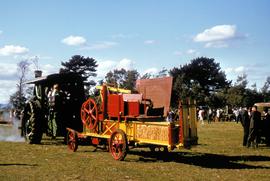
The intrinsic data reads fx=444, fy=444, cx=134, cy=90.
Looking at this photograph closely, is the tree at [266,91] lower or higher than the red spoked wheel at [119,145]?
higher

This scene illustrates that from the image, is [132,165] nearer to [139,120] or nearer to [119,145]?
[119,145]

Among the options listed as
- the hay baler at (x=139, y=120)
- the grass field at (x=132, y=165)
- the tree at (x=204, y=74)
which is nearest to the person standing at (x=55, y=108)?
the grass field at (x=132, y=165)

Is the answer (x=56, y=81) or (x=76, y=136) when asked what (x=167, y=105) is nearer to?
(x=76, y=136)

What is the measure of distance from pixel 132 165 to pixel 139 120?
1.39 m

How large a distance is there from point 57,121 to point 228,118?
148 ft

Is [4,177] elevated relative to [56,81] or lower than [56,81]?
lower

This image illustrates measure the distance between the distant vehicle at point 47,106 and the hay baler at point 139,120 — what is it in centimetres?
249

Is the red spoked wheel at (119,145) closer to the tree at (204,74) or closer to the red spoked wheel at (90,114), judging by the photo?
the red spoked wheel at (90,114)

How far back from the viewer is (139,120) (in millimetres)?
12719

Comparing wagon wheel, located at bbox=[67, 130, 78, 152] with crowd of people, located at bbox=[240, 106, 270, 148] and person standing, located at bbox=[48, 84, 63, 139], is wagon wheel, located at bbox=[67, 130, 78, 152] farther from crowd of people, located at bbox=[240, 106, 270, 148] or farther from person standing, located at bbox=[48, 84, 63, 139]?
crowd of people, located at bbox=[240, 106, 270, 148]

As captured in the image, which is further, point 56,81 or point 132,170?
point 56,81

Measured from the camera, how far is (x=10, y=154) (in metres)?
14.2

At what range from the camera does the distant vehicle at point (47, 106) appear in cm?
1752

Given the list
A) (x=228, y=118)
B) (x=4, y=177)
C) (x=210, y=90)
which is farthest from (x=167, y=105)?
(x=210, y=90)
